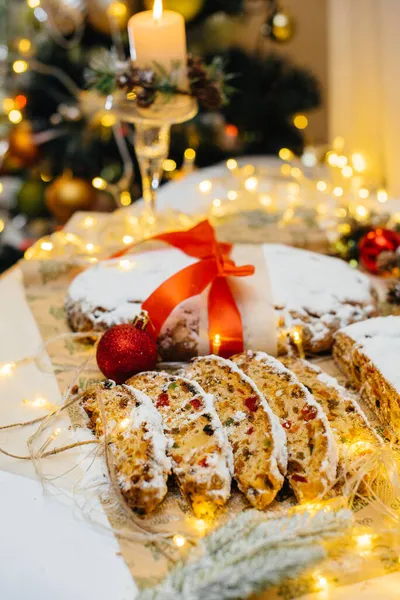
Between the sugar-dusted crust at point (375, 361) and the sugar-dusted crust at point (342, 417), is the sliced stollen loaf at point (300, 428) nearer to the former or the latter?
the sugar-dusted crust at point (342, 417)

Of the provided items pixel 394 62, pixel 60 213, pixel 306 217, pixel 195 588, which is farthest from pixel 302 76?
pixel 195 588

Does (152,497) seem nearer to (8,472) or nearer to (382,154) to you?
(8,472)

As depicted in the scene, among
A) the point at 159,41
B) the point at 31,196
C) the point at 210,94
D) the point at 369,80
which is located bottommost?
the point at 31,196

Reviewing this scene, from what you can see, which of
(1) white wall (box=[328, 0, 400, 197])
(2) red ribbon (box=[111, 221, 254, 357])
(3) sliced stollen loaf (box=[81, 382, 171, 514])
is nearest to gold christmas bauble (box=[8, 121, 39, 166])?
(1) white wall (box=[328, 0, 400, 197])

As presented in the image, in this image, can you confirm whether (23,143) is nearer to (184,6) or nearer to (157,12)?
(184,6)

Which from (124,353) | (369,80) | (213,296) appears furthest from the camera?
(369,80)

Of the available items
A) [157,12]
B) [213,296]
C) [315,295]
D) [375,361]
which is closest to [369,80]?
[157,12]

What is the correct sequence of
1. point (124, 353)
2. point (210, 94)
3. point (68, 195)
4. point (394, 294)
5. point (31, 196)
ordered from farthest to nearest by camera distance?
point (31, 196) < point (68, 195) < point (210, 94) < point (394, 294) < point (124, 353)

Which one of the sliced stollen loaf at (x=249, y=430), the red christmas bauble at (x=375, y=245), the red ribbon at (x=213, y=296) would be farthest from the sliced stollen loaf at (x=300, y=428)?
the red christmas bauble at (x=375, y=245)
